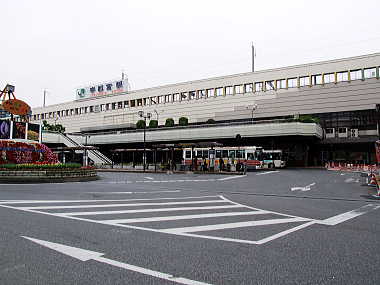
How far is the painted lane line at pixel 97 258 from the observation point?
11.7 feet

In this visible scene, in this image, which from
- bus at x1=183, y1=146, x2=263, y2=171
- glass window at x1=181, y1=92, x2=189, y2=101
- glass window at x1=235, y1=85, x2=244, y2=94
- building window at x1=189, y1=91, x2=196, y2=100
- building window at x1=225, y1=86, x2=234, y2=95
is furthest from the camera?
glass window at x1=181, y1=92, x2=189, y2=101

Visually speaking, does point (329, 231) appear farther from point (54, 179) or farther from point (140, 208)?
point (54, 179)

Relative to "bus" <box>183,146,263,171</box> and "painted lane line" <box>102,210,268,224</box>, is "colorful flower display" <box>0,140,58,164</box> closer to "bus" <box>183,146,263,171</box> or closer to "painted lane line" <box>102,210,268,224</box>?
"bus" <box>183,146,263,171</box>

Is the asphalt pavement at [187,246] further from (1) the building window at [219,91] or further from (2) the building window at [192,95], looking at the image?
(2) the building window at [192,95]

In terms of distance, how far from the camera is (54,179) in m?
Answer: 18.6

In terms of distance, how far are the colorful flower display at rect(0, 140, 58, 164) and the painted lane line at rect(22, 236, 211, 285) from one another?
878 inches

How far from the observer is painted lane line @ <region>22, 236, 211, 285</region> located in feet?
11.7

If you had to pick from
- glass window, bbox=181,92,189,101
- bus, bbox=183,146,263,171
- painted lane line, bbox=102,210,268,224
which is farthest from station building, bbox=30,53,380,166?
painted lane line, bbox=102,210,268,224

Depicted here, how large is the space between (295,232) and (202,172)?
23924mm

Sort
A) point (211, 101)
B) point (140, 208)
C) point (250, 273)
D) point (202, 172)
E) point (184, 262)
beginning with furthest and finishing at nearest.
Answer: point (211, 101) → point (202, 172) → point (140, 208) → point (184, 262) → point (250, 273)

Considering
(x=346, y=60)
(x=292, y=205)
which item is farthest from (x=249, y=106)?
(x=292, y=205)

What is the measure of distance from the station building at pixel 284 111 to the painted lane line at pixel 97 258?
38.6 metres

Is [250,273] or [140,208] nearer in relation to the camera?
[250,273]

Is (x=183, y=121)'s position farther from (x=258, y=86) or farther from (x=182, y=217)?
(x=182, y=217)
